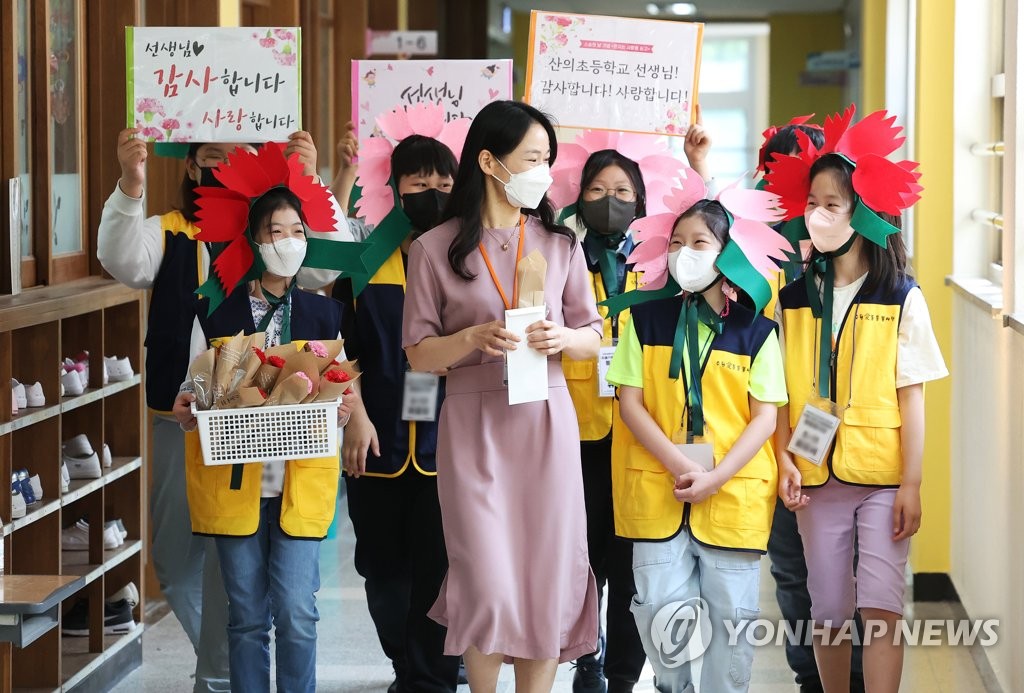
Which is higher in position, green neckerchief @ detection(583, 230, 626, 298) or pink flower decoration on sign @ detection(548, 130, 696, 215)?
pink flower decoration on sign @ detection(548, 130, 696, 215)

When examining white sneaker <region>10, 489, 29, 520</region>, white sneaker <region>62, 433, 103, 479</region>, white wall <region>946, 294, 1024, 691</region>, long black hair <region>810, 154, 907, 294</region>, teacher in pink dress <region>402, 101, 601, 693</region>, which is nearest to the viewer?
teacher in pink dress <region>402, 101, 601, 693</region>

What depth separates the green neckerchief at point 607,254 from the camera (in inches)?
139

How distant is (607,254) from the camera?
139 inches

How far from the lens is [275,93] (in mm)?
3672

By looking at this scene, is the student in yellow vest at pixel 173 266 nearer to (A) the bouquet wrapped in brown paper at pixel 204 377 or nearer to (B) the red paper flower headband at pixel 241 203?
(B) the red paper flower headband at pixel 241 203

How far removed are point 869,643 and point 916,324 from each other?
770 millimetres

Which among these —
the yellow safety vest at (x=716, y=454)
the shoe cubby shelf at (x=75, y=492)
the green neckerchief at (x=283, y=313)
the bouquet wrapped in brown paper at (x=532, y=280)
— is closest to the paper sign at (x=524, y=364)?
the bouquet wrapped in brown paper at (x=532, y=280)

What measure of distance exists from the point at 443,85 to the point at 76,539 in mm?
1835

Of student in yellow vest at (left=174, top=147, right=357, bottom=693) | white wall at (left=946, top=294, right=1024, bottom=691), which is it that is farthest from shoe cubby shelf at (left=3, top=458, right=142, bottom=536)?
white wall at (left=946, top=294, right=1024, bottom=691)

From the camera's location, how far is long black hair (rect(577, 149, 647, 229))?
3.58 metres

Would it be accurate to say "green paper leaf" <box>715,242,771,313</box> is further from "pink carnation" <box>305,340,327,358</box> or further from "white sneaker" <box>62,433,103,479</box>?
"white sneaker" <box>62,433,103,479</box>

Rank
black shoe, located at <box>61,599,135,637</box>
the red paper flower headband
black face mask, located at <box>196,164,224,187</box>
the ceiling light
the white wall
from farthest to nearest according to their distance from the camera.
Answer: the ceiling light
black shoe, located at <box>61,599,135,637</box>
black face mask, located at <box>196,164,224,187</box>
the white wall
the red paper flower headband

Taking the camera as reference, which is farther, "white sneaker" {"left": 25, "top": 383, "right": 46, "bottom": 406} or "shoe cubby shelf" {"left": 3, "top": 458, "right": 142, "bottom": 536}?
"white sneaker" {"left": 25, "top": 383, "right": 46, "bottom": 406}

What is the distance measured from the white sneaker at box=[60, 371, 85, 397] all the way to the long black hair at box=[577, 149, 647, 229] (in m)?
1.58
